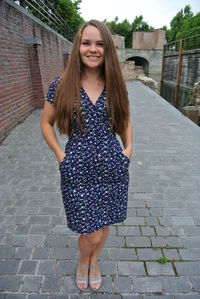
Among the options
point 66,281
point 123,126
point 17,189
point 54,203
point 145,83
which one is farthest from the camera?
point 145,83

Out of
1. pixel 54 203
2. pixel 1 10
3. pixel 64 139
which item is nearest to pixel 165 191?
pixel 54 203

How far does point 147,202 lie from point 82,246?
5.26ft

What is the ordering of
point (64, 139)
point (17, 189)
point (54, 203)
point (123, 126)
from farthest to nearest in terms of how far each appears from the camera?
point (64, 139)
point (17, 189)
point (54, 203)
point (123, 126)

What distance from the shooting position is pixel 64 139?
5973 millimetres

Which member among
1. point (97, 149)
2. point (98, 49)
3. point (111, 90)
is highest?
point (98, 49)

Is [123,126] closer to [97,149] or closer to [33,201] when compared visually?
[97,149]

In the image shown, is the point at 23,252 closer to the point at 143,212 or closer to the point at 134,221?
the point at 134,221

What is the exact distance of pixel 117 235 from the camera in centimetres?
275

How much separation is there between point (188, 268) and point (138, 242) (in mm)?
544

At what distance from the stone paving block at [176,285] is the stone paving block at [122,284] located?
304 mm

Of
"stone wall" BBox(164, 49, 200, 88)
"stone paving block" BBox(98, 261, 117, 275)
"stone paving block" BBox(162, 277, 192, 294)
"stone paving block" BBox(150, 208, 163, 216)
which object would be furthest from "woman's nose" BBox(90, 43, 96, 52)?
"stone wall" BBox(164, 49, 200, 88)

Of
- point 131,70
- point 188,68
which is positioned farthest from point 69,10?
point 188,68

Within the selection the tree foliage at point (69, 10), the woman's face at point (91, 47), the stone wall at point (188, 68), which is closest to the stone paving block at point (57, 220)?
the woman's face at point (91, 47)

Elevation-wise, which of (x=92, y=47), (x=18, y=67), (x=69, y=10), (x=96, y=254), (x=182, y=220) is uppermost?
(x=69, y=10)
